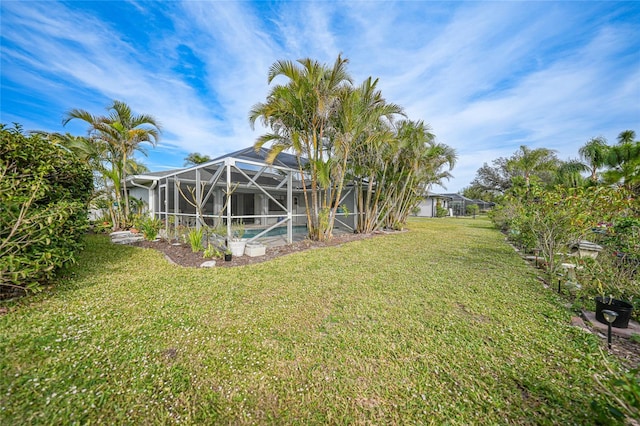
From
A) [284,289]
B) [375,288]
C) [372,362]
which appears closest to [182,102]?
[284,289]

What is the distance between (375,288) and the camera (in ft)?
14.0

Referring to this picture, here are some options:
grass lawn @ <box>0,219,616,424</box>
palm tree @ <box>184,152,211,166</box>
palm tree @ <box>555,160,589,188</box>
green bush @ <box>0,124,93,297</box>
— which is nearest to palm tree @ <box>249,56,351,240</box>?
green bush @ <box>0,124,93,297</box>

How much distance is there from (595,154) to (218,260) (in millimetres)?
19768

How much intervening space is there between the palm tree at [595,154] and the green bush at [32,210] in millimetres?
20870

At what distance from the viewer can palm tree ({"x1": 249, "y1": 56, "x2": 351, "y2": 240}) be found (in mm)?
7199

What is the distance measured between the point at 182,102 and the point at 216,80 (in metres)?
2.59

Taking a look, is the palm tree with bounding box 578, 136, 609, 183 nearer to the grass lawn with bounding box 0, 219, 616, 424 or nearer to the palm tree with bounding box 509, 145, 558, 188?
the palm tree with bounding box 509, 145, 558, 188

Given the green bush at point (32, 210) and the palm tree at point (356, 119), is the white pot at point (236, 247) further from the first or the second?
the palm tree at point (356, 119)

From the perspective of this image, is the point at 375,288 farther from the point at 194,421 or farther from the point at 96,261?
the point at 96,261

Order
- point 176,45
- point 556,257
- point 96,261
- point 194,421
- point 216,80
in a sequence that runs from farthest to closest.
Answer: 1. point 216,80
2. point 176,45
3. point 556,257
4. point 96,261
5. point 194,421

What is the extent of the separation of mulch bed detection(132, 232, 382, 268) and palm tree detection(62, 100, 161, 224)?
3798 mm

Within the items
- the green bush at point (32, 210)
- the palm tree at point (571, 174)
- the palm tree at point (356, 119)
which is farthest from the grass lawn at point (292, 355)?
the palm tree at point (571, 174)

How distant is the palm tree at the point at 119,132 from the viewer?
8.78 meters

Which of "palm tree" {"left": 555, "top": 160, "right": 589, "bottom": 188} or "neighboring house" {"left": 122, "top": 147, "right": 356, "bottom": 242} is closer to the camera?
"neighboring house" {"left": 122, "top": 147, "right": 356, "bottom": 242}
